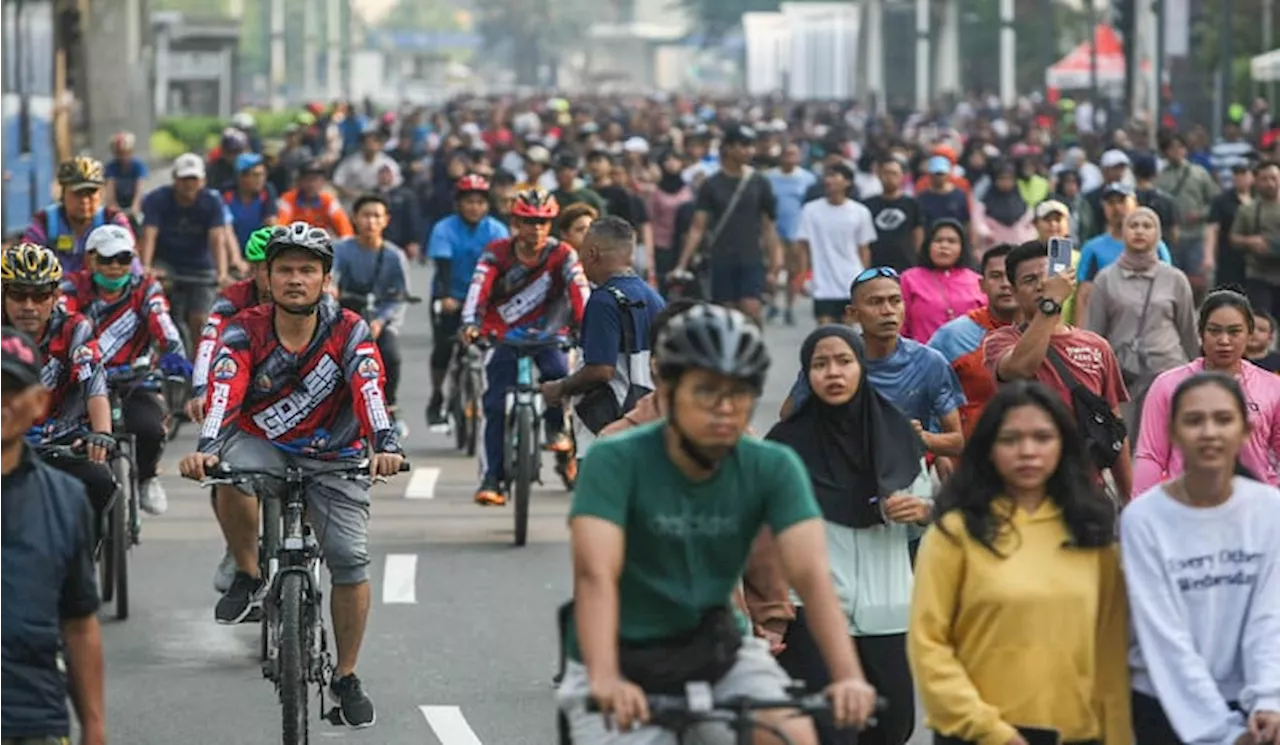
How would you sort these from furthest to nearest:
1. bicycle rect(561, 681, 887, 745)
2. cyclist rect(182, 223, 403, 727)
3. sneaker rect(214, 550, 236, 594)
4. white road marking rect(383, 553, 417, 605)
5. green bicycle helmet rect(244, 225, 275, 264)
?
white road marking rect(383, 553, 417, 605) < green bicycle helmet rect(244, 225, 275, 264) < sneaker rect(214, 550, 236, 594) < cyclist rect(182, 223, 403, 727) < bicycle rect(561, 681, 887, 745)

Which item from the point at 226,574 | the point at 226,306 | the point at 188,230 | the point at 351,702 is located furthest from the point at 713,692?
the point at 188,230

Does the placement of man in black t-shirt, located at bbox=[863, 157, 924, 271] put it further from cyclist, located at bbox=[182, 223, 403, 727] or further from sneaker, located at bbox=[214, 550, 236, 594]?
cyclist, located at bbox=[182, 223, 403, 727]

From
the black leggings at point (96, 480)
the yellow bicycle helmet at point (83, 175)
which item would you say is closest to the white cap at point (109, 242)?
the yellow bicycle helmet at point (83, 175)

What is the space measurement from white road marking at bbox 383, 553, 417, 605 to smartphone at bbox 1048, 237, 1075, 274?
4.98m

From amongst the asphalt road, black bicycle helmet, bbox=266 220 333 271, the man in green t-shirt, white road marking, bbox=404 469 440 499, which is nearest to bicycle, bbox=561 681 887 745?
the man in green t-shirt

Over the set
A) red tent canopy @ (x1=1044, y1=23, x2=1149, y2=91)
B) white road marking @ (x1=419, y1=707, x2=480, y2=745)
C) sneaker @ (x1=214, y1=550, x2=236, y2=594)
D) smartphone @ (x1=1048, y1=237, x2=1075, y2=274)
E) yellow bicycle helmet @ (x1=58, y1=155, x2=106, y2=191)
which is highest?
red tent canopy @ (x1=1044, y1=23, x2=1149, y2=91)

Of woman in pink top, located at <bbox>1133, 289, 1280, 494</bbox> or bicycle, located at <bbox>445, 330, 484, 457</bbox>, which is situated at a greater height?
woman in pink top, located at <bbox>1133, 289, 1280, 494</bbox>

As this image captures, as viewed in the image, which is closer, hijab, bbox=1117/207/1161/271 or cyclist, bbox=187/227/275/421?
cyclist, bbox=187/227/275/421

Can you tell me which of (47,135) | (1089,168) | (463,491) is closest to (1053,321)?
(463,491)

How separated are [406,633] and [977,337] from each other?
9.96 feet

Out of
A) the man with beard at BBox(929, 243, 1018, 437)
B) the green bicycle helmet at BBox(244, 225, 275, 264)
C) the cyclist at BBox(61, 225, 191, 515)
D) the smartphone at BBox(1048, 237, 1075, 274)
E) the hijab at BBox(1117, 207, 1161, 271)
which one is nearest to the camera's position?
the smartphone at BBox(1048, 237, 1075, 274)

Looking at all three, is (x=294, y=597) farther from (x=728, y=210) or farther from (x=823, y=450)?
(x=728, y=210)

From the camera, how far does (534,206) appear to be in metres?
15.5

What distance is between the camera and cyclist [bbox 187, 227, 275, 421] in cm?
1101
